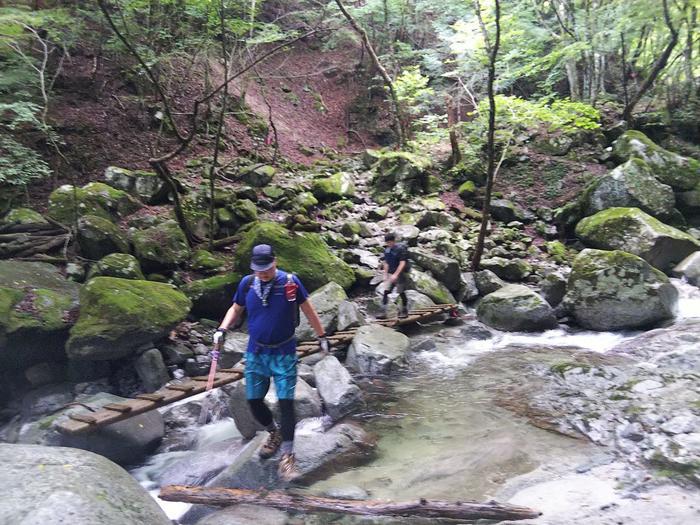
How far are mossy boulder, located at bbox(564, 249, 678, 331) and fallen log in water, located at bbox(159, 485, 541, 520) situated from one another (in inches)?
247

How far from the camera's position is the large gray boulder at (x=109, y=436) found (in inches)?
199

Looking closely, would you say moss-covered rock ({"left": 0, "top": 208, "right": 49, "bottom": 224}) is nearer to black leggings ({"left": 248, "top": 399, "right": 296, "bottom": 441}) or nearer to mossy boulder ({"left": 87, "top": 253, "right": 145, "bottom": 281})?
mossy boulder ({"left": 87, "top": 253, "right": 145, "bottom": 281})

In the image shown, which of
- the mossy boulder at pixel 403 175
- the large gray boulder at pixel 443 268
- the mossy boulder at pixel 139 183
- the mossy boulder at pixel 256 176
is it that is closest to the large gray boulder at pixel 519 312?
the large gray boulder at pixel 443 268

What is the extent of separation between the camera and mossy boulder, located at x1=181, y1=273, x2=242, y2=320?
27.6ft

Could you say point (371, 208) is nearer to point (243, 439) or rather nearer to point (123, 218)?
point (123, 218)

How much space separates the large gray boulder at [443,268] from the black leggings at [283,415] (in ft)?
23.5

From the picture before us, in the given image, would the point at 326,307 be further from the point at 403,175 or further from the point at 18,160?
the point at 403,175

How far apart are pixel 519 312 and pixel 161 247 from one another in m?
7.21

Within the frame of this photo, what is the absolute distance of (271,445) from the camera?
4.51m

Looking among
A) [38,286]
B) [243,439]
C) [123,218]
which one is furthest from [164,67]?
[243,439]

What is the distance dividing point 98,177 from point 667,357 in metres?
12.1

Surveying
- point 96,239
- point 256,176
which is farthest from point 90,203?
point 256,176

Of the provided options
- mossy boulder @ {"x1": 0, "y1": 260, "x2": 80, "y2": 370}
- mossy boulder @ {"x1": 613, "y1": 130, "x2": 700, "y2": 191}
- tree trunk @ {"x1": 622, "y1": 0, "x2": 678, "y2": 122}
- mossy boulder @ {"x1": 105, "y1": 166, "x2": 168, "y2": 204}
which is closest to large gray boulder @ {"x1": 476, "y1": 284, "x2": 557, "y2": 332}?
mossy boulder @ {"x1": 613, "y1": 130, "x2": 700, "y2": 191}

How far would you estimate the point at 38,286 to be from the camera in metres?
6.95
